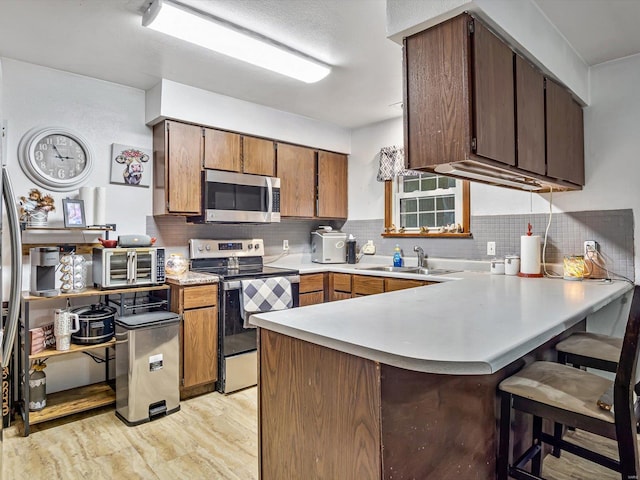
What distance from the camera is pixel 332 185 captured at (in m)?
4.38

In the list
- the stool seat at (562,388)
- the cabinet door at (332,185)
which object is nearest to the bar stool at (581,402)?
the stool seat at (562,388)

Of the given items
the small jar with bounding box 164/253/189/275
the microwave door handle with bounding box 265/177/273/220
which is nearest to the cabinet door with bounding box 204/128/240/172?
the microwave door handle with bounding box 265/177/273/220

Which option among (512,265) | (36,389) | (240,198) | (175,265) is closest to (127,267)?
(175,265)

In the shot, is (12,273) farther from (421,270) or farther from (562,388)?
(421,270)

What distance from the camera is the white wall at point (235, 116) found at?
3.15 metres

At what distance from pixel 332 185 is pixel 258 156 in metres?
0.99

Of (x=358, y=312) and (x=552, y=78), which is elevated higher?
(x=552, y=78)

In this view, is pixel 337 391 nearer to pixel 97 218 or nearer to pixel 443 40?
pixel 443 40

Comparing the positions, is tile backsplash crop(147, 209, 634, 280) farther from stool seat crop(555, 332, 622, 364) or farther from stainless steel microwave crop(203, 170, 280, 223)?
stool seat crop(555, 332, 622, 364)

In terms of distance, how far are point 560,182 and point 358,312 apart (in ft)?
5.81

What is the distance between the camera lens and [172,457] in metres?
2.17

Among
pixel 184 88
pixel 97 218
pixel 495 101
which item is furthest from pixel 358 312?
pixel 184 88

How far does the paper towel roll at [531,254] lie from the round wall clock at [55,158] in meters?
3.27

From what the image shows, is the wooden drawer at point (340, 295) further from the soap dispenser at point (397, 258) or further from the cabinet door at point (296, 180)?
the cabinet door at point (296, 180)
